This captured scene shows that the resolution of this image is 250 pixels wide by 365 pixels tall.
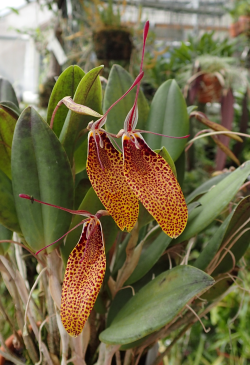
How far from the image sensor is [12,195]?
1.34 ft

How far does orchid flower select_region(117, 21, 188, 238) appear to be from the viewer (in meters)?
0.30

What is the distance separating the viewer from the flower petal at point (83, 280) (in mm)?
316

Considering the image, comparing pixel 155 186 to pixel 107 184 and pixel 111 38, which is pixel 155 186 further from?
pixel 111 38

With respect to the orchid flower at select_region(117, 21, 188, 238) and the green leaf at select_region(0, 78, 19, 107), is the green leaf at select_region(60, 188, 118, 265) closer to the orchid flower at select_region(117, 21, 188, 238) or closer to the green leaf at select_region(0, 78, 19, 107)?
the orchid flower at select_region(117, 21, 188, 238)

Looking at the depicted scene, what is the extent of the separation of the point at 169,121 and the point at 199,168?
1073mm

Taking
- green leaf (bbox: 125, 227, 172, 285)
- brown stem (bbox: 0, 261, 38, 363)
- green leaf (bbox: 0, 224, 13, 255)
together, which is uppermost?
green leaf (bbox: 0, 224, 13, 255)

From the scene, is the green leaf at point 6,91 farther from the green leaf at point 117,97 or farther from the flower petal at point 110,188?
the flower petal at point 110,188

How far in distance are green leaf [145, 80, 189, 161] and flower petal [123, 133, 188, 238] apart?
192mm

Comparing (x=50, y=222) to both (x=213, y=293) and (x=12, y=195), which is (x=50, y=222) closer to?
(x=12, y=195)

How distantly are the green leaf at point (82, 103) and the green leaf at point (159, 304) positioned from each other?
204 millimetres

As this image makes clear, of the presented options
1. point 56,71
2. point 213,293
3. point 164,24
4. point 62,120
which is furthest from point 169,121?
point 164,24

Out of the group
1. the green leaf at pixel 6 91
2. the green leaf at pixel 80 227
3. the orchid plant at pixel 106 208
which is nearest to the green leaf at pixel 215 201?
the orchid plant at pixel 106 208

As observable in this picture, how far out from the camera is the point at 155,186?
31 centimetres

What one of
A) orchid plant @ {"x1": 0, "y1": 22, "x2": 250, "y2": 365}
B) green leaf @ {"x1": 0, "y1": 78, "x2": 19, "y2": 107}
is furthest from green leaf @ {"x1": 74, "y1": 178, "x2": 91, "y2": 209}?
green leaf @ {"x1": 0, "y1": 78, "x2": 19, "y2": 107}
